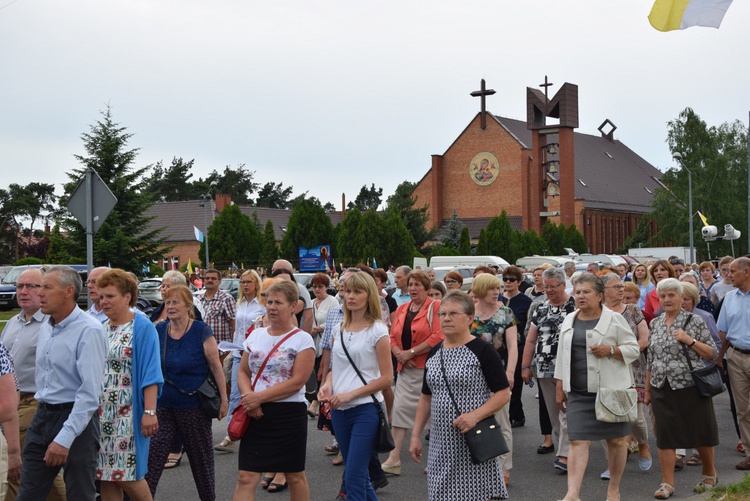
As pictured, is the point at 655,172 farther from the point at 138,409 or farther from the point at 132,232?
the point at 138,409

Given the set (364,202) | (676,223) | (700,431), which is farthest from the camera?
(364,202)

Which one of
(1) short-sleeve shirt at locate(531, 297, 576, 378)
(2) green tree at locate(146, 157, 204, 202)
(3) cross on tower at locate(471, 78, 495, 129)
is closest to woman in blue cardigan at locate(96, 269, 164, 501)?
(1) short-sleeve shirt at locate(531, 297, 576, 378)

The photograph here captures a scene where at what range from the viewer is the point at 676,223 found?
6769 cm

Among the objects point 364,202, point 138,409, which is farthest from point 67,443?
point 364,202

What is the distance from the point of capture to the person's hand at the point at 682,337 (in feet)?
25.5

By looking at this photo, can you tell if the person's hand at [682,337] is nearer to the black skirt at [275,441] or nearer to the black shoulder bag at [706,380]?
the black shoulder bag at [706,380]

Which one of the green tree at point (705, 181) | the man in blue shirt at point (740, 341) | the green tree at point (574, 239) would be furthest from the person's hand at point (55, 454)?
the green tree at point (574, 239)

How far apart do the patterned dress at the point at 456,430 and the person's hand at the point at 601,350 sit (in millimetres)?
1642

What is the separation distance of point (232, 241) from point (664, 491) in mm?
52084

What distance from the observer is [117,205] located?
134ft

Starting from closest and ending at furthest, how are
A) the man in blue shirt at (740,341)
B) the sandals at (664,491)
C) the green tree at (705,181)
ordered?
the sandals at (664,491) < the man in blue shirt at (740,341) < the green tree at (705,181)

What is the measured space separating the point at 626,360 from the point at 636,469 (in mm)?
2243

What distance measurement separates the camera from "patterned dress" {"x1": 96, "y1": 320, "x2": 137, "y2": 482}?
5.81 m

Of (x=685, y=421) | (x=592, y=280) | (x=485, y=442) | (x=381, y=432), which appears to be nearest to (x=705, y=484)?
(x=685, y=421)
